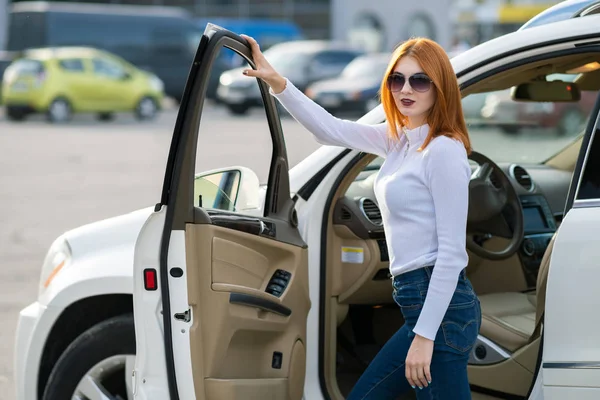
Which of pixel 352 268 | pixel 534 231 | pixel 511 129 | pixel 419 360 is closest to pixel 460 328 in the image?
pixel 419 360

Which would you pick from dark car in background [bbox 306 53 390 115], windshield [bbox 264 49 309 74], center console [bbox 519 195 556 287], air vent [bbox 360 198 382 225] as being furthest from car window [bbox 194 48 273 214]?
windshield [bbox 264 49 309 74]

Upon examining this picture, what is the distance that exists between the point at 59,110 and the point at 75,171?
9436 mm

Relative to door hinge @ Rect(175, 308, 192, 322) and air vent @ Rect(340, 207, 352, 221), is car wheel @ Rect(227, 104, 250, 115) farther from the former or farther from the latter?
door hinge @ Rect(175, 308, 192, 322)

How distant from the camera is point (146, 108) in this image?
82.1 ft

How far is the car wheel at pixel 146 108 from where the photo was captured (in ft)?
81.7

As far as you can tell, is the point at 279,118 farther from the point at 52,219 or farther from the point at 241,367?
the point at 52,219

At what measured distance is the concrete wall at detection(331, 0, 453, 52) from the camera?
160ft

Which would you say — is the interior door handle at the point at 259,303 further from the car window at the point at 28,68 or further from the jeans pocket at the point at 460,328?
the car window at the point at 28,68

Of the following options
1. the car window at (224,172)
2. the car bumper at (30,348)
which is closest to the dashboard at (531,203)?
the car window at (224,172)

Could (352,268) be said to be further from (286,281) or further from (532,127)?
(532,127)

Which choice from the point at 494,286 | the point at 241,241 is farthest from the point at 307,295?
the point at 494,286

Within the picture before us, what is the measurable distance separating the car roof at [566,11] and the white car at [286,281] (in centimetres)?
15

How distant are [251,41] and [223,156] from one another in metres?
0.45

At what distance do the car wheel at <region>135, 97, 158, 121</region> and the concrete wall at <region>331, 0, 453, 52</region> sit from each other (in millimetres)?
24476
